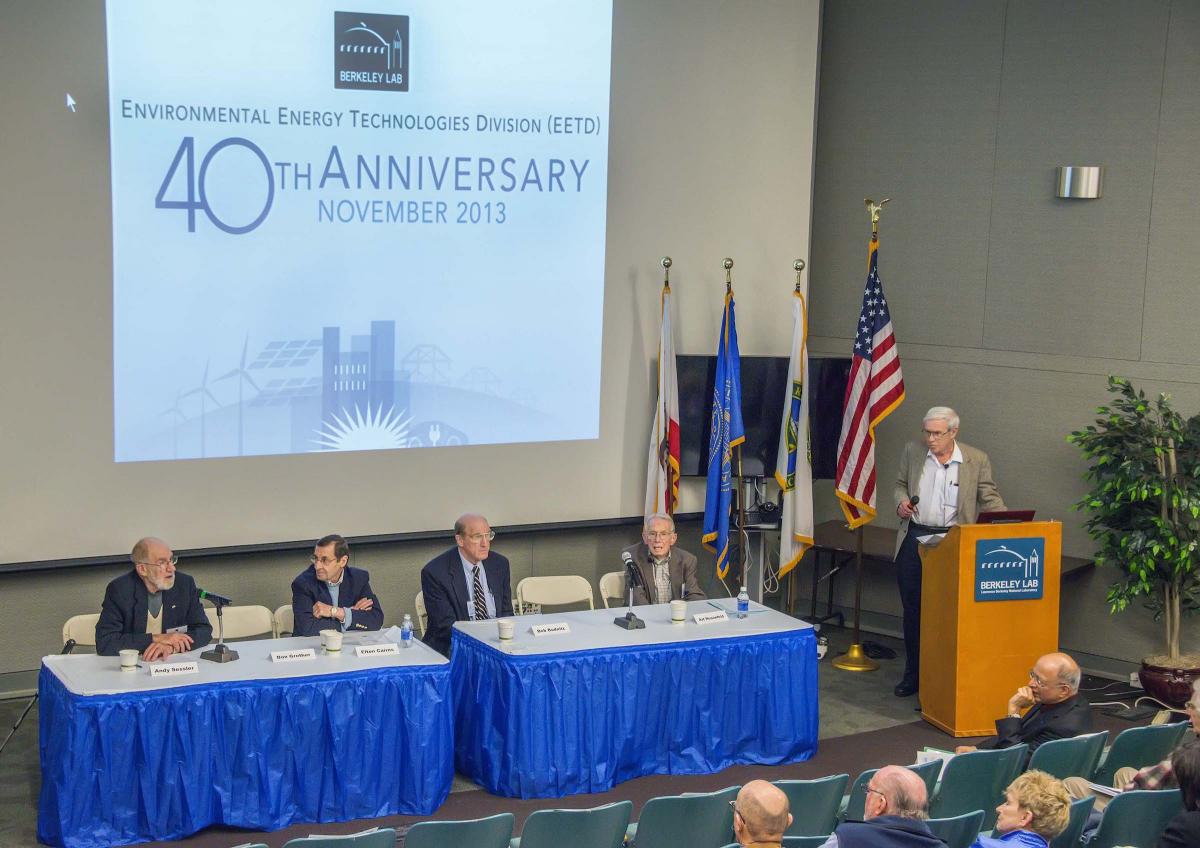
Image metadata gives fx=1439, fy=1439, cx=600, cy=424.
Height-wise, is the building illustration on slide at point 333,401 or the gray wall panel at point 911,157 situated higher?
the gray wall panel at point 911,157

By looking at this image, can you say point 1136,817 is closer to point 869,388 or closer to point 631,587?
point 631,587

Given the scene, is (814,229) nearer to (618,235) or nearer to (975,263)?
(975,263)

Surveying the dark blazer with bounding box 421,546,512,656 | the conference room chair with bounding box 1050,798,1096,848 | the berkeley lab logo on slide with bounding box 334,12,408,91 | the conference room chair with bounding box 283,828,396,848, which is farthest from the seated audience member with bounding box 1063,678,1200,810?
the berkeley lab logo on slide with bounding box 334,12,408,91

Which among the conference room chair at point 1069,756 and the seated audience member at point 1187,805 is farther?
the conference room chair at point 1069,756

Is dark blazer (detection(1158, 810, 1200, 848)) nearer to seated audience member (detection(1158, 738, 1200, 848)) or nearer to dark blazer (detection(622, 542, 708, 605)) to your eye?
seated audience member (detection(1158, 738, 1200, 848))

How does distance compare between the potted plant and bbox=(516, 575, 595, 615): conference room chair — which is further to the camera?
the potted plant

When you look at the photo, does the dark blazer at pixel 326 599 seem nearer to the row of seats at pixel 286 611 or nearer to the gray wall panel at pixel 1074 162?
the row of seats at pixel 286 611

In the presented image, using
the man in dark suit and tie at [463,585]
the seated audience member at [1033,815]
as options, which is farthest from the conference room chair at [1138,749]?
the man in dark suit and tie at [463,585]

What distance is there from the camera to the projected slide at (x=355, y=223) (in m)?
7.17

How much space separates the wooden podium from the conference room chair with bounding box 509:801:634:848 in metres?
3.20

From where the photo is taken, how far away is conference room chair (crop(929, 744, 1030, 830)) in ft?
16.6

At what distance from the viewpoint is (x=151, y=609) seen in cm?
636

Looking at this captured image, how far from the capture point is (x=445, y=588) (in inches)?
273

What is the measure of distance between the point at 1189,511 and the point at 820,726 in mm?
2294
